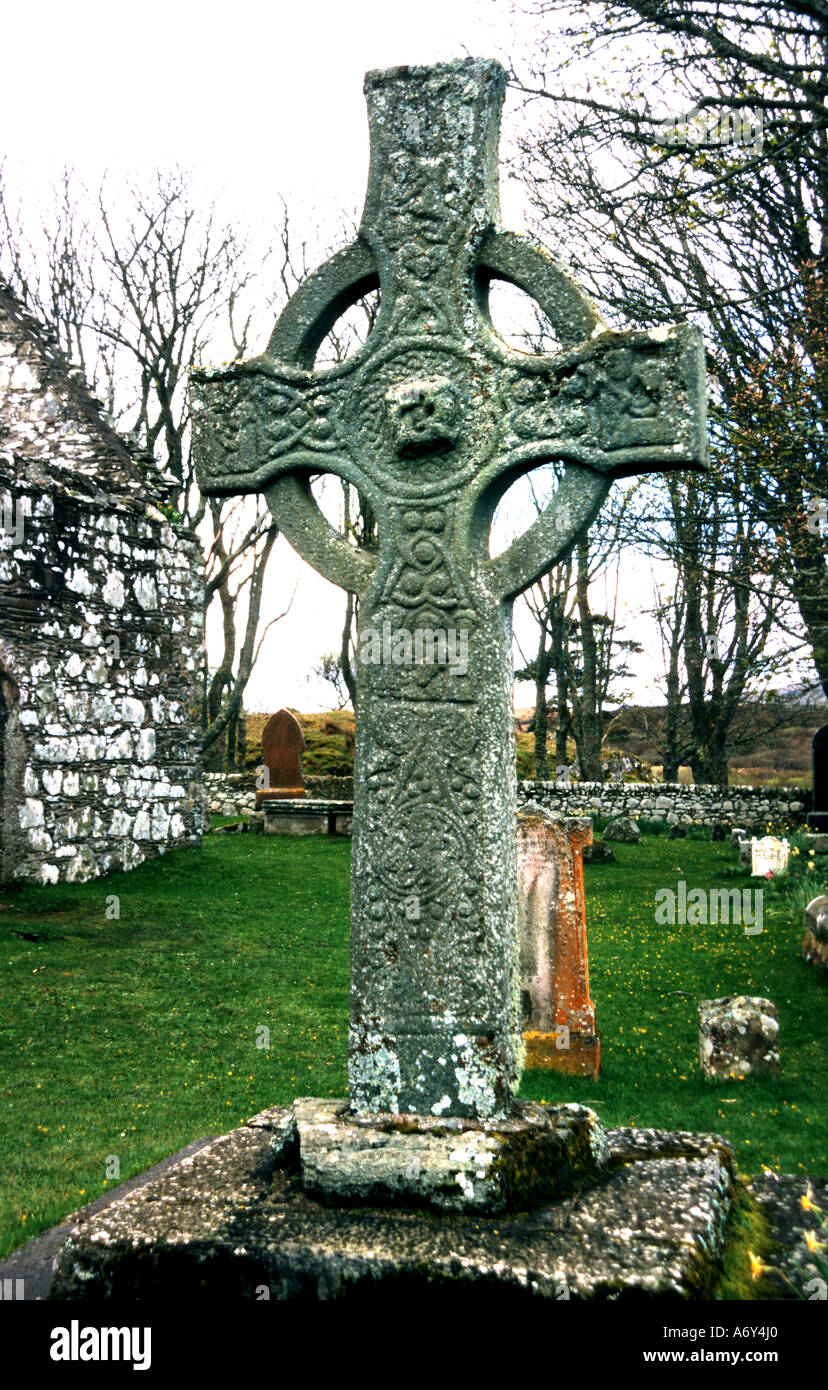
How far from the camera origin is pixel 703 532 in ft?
48.3

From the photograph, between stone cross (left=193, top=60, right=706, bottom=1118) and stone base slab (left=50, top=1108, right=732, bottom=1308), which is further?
stone cross (left=193, top=60, right=706, bottom=1118)

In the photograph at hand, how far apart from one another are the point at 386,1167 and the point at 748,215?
546 inches

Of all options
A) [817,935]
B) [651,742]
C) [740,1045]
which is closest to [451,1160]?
[740,1045]

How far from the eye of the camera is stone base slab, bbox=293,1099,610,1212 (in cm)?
253

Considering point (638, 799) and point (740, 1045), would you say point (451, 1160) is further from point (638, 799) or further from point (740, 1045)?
point (638, 799)

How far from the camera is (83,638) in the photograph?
1135cm

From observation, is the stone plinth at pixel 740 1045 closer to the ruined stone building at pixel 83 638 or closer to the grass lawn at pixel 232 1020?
the grass lawn at pixel 232 1020

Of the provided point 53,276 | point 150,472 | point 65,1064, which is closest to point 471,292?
point 65,1064

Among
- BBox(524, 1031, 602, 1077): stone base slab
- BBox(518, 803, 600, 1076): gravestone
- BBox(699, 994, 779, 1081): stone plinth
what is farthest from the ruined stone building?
BBox(699, 994, 779, 1081): stone plinth

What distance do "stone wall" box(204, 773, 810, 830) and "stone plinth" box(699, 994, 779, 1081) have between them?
46.9 ft

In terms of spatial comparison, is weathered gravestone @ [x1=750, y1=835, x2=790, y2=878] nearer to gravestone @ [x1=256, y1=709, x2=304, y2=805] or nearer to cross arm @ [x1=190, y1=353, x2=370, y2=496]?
gravestone @ [x1=256, y1=709, x2=304, y2=805]

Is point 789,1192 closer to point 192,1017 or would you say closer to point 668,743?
point 192,1017

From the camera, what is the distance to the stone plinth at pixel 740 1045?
612 cm

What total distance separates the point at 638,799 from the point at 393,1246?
65.1ft
